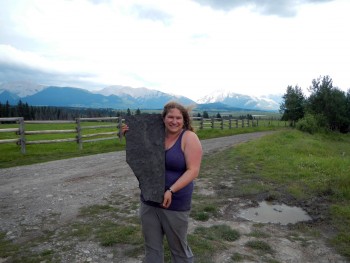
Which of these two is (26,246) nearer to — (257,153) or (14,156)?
(14,156)

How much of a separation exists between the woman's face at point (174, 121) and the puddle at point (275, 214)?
313 cm

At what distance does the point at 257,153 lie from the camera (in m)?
11.9

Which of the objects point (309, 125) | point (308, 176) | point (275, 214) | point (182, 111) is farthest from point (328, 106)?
point (182, 111)

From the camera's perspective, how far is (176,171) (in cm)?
258

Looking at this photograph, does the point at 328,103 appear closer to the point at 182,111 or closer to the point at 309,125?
the point at 309,125

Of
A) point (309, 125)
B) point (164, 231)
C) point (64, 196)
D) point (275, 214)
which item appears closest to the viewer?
point (164, 231)

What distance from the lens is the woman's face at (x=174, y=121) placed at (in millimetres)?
2643

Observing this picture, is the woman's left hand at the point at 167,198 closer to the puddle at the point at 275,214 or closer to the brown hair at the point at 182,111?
the brown hair at the point at 182,111

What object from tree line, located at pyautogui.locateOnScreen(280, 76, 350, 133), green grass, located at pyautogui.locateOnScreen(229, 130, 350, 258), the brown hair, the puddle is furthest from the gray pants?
tree line, located at pyautogui.locateOnScreen(280, 76, 350, 133)


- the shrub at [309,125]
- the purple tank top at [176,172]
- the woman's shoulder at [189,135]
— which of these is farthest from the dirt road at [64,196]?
the shrub at [309,125]

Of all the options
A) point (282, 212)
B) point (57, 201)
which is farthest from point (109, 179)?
point (282, 212)

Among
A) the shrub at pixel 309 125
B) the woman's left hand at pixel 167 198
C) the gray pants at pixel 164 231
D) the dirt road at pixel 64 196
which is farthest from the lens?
the shrub at pixel 309 125

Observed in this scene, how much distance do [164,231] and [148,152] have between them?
0.74 metres

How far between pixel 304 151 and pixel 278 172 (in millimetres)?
4677
